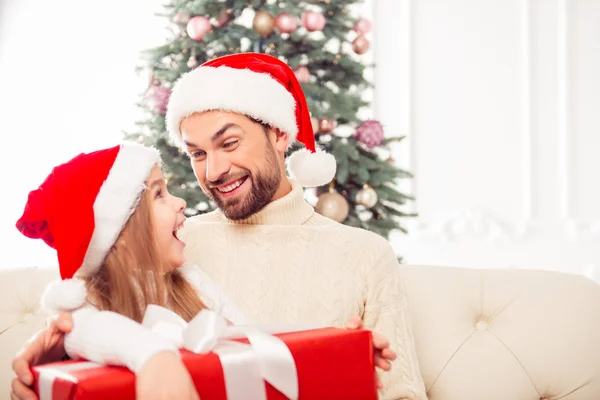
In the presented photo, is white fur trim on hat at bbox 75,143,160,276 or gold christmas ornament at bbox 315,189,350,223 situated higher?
white fur trim on hat at bbox 75,143,160,276

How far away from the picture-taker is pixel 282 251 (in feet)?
6.10

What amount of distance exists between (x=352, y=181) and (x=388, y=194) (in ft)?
0.66

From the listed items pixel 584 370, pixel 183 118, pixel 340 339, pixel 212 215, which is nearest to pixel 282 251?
pixel 212 215

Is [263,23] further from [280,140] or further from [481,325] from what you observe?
[481,325]

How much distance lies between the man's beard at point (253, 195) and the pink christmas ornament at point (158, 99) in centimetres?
130

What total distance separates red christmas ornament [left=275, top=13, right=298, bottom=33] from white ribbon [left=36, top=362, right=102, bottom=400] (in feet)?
7.69

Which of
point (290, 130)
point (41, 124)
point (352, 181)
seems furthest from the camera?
point (41, 124)

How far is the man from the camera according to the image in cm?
177

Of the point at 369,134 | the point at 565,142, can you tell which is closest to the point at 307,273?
the point at 369,134

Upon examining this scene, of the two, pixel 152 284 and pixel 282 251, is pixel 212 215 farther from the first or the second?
pixel 152 284

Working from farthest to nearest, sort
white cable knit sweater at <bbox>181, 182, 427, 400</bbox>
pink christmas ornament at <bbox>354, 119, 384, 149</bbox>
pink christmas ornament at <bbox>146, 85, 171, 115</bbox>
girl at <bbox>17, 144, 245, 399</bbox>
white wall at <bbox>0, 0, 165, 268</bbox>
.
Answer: white wall at <bbox>0, 0, 165, 268</bbox> < pink christmas ornament at <bbox>354, 119, 384, 149</bbox> < pink christmas ornament at <bbox>146, 85, 171, 115</bbox> < white cable knit sweater at <bbox>181, 182, 427, 400</bbox> < girl at <bbox>17, 144, 245, 399</bbox>

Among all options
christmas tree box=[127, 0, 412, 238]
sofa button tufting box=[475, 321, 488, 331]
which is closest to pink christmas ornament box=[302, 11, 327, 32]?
christmas tree box=[127, 0, 412, 238]

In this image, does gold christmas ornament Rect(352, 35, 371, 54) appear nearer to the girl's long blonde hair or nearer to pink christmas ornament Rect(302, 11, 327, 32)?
pink christmas ornament Rect(302, 11, 327, 32)

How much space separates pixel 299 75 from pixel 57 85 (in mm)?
2192
